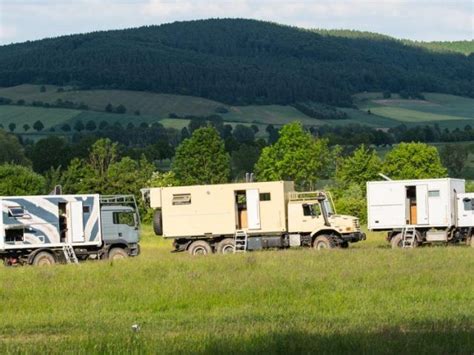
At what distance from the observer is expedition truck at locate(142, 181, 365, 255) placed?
48.9 metres

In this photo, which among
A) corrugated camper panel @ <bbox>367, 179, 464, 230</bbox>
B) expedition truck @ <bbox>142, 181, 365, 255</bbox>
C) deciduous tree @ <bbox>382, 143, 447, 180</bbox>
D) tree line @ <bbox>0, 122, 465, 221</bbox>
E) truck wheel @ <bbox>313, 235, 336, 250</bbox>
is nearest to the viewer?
truck wheel @ <bbox>313, 235, 336, 250</bbox>

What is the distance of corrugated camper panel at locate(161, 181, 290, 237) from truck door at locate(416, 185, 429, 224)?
17.5ft

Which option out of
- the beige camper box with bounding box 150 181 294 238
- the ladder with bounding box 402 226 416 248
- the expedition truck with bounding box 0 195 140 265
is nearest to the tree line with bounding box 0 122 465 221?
the ladder with bounding box 402 226 416 248

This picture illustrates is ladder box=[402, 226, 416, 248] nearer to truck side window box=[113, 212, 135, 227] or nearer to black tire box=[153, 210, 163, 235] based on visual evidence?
black tire box=[153, 210, 163, 235]

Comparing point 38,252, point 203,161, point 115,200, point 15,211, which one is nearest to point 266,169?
point 203,161

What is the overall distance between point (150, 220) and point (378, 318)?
5892 centimetres

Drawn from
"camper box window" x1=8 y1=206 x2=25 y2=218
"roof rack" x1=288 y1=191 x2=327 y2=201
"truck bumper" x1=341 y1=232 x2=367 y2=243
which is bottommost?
"truck bumper" x1=341 y1=232 x2=367 y2=243

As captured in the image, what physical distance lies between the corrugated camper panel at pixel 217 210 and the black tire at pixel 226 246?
34cm

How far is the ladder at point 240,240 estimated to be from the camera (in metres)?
48.8

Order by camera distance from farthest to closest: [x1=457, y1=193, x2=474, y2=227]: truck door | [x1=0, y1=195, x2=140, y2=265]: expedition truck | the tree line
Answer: the tree line, [x1=457, y1=193, x2=474, y2=227]: truck door, [x1=0, y1=195, x2=140, y2=265]: expedition truck

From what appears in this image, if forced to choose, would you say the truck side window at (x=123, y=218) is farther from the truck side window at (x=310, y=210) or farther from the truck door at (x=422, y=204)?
the truck door at (x=422, y=204)

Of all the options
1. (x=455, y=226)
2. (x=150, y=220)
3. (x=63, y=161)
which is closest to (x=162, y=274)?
(x=455, y=226)

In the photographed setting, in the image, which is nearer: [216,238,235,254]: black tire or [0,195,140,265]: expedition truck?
[0,195,140,265]: expedition truck

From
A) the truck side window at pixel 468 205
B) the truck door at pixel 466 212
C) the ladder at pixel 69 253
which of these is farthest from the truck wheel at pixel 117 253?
the truck side window at pixel 468 205
